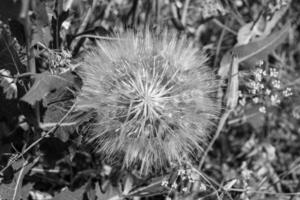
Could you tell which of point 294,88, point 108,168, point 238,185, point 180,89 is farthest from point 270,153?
point 180,89

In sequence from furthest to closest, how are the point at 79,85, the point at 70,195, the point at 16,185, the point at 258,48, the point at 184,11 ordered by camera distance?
the point at 184,11
the point at 258,48
the point at 70,195
the point at 16,185
the point at 79,85

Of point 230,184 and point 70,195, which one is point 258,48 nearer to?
point 230,184

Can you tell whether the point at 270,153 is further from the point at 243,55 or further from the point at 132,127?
the point at 132,127

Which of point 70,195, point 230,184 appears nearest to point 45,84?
point 70,195

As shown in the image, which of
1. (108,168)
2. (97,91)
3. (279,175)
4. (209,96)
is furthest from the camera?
(279,175)

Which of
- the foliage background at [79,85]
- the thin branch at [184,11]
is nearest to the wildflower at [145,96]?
the foliage background at [79,85]

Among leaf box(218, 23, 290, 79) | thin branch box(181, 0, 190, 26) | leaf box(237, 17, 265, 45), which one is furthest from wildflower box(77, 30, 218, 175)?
thin branch box(181, 0, 190, 26)

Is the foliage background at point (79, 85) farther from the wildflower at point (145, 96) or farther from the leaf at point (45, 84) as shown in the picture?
the wildflower at point (145, 96)

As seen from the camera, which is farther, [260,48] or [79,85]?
[260,48]
